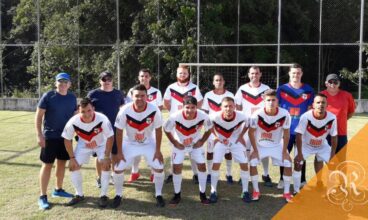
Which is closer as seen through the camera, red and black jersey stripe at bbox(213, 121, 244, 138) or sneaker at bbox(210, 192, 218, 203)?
sneaker at bbox(210, 192, 218, 203)

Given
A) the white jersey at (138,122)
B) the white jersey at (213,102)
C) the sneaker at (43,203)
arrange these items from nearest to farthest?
the sneaker at (43,203)
the white jersey at (138,122)
the white jersey at (213,102)

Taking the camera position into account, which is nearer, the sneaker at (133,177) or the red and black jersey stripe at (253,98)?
the red and black jersey stripe at (253,98)

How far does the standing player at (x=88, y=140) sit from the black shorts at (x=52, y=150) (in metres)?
0.20

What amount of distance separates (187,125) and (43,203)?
223cm

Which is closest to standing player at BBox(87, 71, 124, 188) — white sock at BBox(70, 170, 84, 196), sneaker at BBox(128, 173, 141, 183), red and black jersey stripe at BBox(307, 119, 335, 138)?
white sock at BBox(70, 170, 84, 196)

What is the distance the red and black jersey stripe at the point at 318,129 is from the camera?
602 centimetres

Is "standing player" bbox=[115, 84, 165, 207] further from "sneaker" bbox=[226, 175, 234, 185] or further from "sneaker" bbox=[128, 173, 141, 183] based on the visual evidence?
"sneaker" bbox=[226, 175, 234, 185]

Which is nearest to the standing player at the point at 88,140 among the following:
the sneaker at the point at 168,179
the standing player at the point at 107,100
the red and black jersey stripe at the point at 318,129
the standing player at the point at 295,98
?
the standing player at the point at 107,100

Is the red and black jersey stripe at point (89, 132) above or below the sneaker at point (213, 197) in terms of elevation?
above

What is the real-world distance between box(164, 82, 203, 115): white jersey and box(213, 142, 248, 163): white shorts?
1.37 metres

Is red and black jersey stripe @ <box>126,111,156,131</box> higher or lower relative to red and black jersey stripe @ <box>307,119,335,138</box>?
higher

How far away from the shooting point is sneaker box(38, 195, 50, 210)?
223 inches

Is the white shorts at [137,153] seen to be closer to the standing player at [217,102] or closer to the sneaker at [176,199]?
the sneaker at [176,199]

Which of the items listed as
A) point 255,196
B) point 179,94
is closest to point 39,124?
point 179,94
